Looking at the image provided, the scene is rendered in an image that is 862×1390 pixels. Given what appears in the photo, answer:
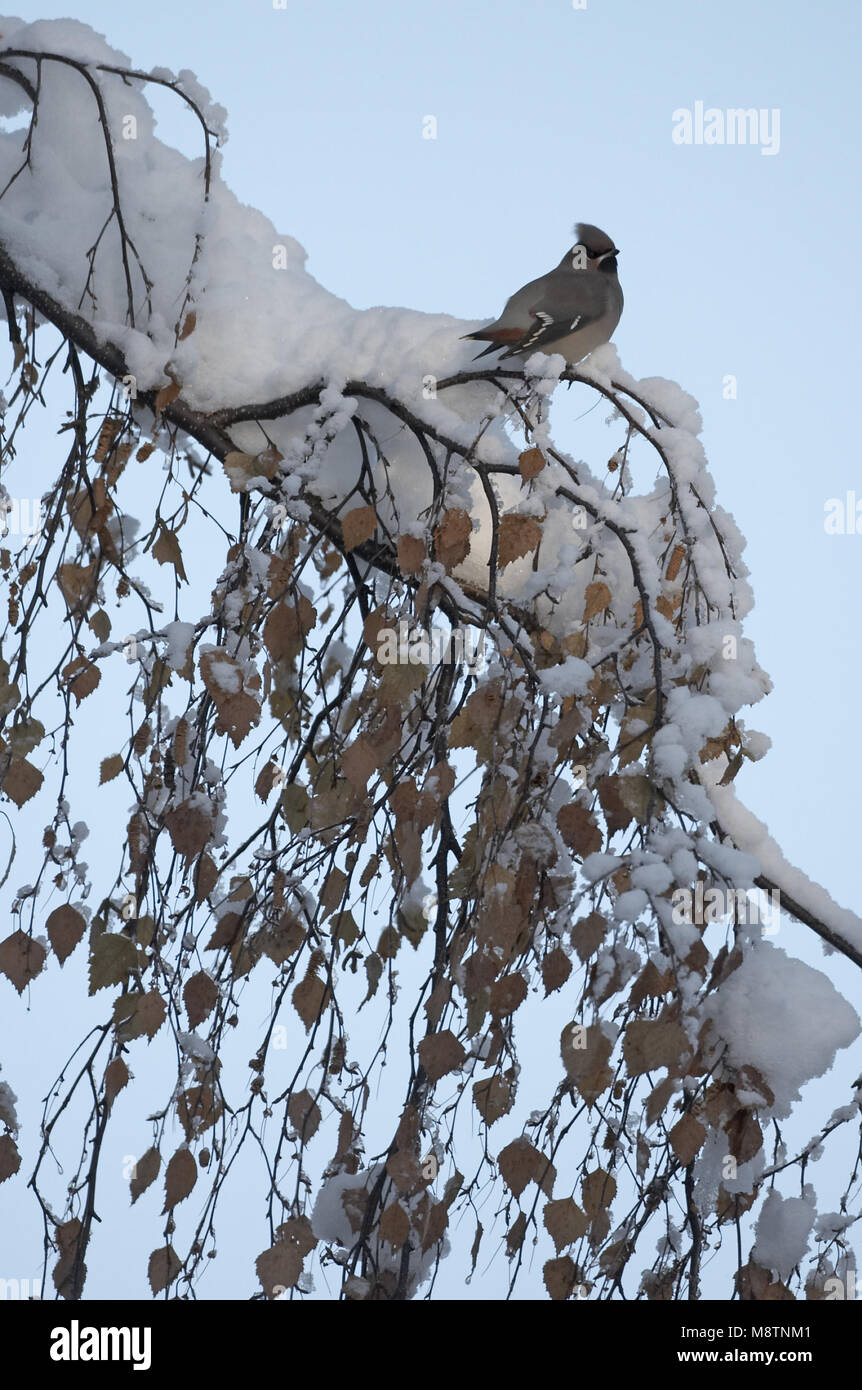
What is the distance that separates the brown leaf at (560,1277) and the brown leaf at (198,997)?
0.56 metres

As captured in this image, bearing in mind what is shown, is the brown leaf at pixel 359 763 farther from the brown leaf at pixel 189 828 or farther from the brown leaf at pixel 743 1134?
the brown leaf at pixel 743 1134

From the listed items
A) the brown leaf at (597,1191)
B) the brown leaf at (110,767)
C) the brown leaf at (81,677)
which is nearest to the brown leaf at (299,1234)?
the brown leaf at (597,1191)

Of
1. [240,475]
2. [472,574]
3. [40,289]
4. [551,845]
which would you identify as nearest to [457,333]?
[472,574]

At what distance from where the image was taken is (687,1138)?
148 centimetres

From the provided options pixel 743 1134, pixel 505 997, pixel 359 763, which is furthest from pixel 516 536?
pixel 743 1134

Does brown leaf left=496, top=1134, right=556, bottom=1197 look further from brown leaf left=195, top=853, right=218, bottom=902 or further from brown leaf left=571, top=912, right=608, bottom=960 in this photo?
brown leaf left=195, top=853, right=218, bottom=902

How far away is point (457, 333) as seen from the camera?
2.17m

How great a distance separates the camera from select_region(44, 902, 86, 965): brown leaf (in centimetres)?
183

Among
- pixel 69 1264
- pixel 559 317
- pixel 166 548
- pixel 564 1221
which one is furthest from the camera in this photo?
pixel 559 317

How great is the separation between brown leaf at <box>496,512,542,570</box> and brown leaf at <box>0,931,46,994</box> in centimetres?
92

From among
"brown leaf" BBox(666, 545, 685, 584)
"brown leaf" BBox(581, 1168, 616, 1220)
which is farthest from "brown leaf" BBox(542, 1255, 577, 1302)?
"brown leaf" BBox(666, 545, 685, 584)

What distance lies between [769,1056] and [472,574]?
3.16ft

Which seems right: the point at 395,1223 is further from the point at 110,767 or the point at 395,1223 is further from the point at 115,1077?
the point at 110,767

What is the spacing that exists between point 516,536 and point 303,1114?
849 mm
